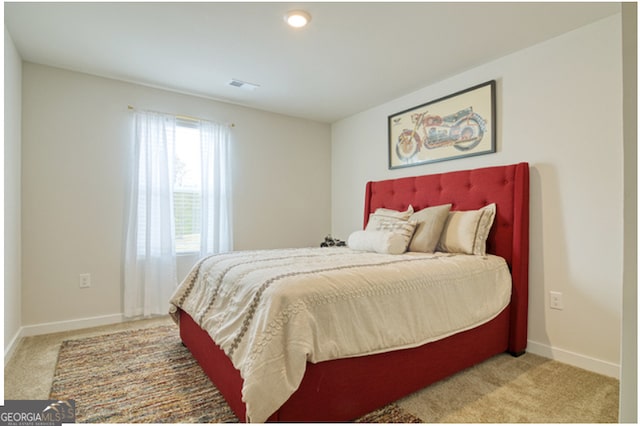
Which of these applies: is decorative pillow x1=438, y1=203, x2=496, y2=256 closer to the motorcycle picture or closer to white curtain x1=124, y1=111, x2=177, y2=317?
the motorcycle picture

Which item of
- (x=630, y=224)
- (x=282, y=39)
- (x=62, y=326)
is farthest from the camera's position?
(x=62, y=326)

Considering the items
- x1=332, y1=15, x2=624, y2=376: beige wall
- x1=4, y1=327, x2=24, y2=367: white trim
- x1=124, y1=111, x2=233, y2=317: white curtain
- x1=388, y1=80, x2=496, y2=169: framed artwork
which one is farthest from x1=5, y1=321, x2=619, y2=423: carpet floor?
x1=388, y1=80, x2=496, y2=169: framed artwork

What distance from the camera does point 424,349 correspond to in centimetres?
184

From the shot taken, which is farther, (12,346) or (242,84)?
(242,84)

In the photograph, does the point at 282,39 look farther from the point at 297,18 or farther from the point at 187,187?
the point at 187,187

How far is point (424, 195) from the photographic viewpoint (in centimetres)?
309

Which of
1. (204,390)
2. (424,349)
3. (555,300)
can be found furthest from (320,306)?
(555,300)

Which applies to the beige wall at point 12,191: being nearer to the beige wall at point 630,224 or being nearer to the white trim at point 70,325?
the white trim at point 70,325

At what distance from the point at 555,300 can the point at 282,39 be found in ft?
8.85

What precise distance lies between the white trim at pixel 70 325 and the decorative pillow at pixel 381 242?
236 cm

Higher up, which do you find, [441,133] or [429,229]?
[441,133]

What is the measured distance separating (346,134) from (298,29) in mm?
2111

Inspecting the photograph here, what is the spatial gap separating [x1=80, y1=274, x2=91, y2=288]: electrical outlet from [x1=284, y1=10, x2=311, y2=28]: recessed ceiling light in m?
2.77

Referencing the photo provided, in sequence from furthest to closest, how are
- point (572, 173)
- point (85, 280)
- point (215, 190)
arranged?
point (215, 190) < point (85, 280) < point (572, 173)
